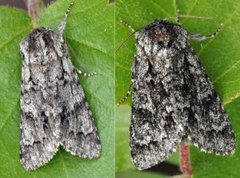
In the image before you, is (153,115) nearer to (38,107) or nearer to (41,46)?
(38,107)

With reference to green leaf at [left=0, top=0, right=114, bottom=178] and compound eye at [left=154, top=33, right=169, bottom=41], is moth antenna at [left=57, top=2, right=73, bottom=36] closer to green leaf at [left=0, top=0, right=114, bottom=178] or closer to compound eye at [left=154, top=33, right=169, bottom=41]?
green leaf at [left=0, top=0, right=114, bottom=178]

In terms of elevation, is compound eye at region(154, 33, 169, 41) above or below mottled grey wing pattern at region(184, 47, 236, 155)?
above

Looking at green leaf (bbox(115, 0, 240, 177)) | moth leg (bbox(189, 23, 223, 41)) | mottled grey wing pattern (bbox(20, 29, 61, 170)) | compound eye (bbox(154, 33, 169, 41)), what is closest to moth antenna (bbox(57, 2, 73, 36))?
mottled grey wing pattern (bbox(20, 29, 61, 170))

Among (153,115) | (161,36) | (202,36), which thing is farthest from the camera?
(153,115)

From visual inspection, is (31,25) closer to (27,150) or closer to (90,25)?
(90,25)

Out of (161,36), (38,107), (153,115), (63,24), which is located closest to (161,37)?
(161,36)

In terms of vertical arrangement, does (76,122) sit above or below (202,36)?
below
